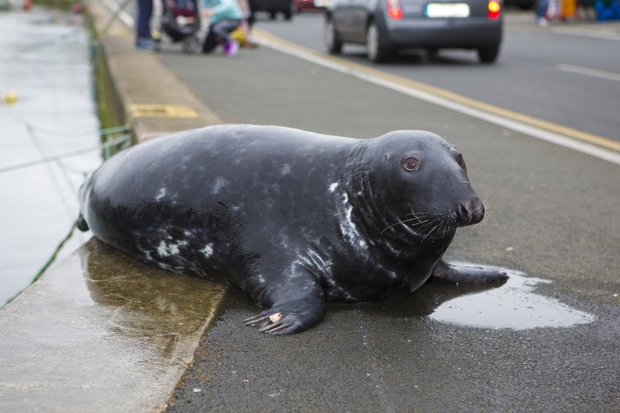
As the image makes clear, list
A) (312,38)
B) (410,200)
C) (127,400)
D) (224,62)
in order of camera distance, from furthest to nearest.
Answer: (312,38) → (224,62) → (410,200) → (127,400)

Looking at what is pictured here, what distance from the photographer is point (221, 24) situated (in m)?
16.2

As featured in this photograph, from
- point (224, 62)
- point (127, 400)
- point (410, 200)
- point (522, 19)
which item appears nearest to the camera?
point (127, 400)

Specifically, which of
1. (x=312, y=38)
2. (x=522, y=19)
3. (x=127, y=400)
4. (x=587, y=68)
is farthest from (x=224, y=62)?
(x=522, y=19)

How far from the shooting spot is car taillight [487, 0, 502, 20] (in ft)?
50.8

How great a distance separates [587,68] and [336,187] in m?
12.2

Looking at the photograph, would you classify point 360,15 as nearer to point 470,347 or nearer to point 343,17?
point 343,17

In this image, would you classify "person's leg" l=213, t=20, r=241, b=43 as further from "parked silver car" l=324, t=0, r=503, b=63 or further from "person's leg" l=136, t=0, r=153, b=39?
"parked silver car" l=324, t=0, r=503, b=63

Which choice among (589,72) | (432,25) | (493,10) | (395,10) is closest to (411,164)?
(589,72)

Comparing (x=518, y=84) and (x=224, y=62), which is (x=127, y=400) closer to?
(x=518, y=84)

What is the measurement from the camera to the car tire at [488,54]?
52.0ft

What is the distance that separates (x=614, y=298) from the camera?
13.2 ft

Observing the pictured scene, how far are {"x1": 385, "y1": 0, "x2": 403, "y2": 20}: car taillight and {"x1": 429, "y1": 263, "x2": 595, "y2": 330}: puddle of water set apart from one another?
11.5 meters

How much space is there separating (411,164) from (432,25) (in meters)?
12.0

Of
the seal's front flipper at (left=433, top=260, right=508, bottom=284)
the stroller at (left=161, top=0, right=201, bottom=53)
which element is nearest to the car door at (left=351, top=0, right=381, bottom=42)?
the stroller at (left=161, top=0, right=201, bottom=53)
